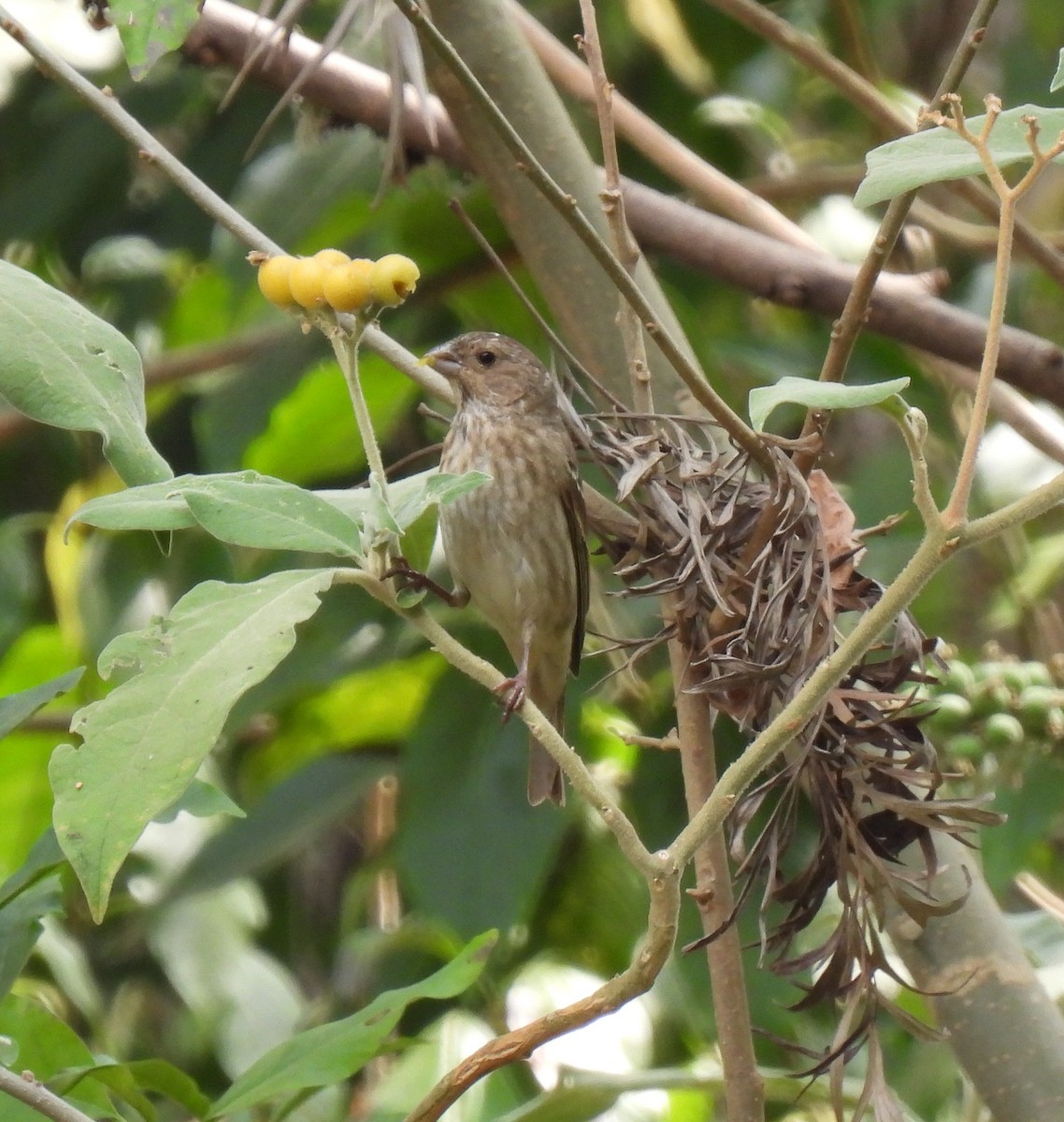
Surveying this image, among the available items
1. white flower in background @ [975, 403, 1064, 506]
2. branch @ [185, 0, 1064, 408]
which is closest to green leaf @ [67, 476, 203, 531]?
branch @ [185, 0, 1064, 408]

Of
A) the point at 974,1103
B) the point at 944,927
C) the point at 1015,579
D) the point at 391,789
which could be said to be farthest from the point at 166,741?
the point at 391,789

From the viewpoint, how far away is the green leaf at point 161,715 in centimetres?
144


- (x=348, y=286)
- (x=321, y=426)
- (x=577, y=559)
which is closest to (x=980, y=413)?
(x=348, y=286)

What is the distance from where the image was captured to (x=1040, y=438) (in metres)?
3.21

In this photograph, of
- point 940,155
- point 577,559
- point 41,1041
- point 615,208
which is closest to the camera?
point 940,155

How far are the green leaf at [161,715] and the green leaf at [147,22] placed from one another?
0.82 m

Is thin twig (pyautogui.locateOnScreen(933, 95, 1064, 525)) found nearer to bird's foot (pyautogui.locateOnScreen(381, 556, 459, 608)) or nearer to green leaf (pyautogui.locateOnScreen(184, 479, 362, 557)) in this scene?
green leaf (pyautogui.locateOnScreen(184, 479, 362, 557))

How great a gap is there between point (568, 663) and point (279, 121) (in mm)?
2354

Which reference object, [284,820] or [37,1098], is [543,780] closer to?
[284,820]

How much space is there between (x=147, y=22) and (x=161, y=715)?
3.29ft

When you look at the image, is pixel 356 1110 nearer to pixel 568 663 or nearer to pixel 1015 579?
pixel 568 663

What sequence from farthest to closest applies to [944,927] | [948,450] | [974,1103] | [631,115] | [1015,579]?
[948,450], [1015,579], [631,115], [974,1103], [944,927]

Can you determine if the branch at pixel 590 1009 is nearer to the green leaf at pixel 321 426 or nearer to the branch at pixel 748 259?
the branch at pixel 748 259

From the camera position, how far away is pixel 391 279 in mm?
1746
